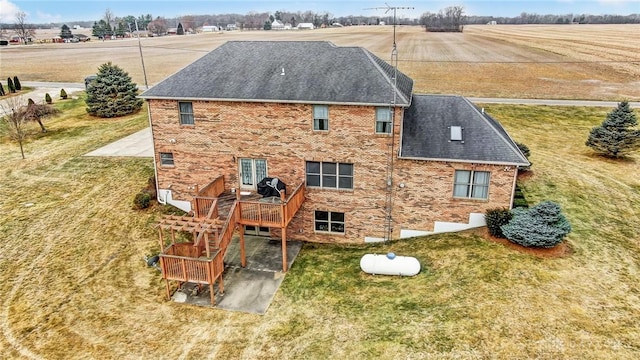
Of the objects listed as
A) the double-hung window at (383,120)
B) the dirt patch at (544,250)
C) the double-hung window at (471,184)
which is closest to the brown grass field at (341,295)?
the dirt patch at (544,250)

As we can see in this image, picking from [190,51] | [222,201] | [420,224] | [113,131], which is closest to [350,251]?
[420,224]

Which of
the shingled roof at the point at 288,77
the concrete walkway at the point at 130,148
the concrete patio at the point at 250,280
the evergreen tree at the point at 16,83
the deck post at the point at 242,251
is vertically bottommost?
the concrete patio at the point at 250,280

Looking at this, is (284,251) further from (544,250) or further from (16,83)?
(16,83)

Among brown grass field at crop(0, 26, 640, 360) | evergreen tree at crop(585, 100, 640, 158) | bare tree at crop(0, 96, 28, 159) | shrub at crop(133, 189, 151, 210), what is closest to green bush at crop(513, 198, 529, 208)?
brown grass field at crop(0, 26, 640, 360)

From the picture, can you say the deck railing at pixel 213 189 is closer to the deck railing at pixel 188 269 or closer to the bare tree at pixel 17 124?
the deck railing at pixel 188 269

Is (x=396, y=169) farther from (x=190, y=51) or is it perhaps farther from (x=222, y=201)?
(x=190, y=51)
